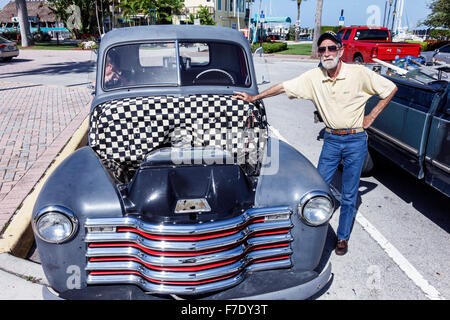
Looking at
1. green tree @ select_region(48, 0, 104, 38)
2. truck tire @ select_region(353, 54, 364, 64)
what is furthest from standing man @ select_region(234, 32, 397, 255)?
green tree @ select_region(48, 0, 104, 38)

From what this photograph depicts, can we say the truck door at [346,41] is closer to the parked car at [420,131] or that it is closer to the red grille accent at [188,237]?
the parked car at [420,131]

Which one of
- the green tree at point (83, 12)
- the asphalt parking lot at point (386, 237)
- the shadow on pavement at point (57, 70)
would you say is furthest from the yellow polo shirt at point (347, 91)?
the green tree at point (83, 12)

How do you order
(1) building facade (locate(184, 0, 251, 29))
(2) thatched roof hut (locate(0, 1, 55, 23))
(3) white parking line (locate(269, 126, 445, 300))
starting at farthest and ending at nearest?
(2) thatched roof hut (locate(0, 1, 55, 23)) → (1) building facade (locate(184, 0, 251, 29)) → (3) white parking line (locate(269, 126, 445, 300))

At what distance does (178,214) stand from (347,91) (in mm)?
1841

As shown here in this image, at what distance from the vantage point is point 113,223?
7.78ft

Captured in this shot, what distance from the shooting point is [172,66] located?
4117mm

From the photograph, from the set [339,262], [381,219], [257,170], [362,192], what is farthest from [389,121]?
[257,170]

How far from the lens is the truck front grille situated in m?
2.31

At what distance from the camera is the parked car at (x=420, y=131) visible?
3.88 metres

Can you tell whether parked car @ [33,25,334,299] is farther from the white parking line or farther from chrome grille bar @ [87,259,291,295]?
the white parking line

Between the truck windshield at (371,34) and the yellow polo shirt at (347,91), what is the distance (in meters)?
14.8

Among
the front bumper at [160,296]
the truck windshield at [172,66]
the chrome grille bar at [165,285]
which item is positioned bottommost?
the front bumper at [160,296]

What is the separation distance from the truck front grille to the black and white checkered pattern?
1.00 metres
